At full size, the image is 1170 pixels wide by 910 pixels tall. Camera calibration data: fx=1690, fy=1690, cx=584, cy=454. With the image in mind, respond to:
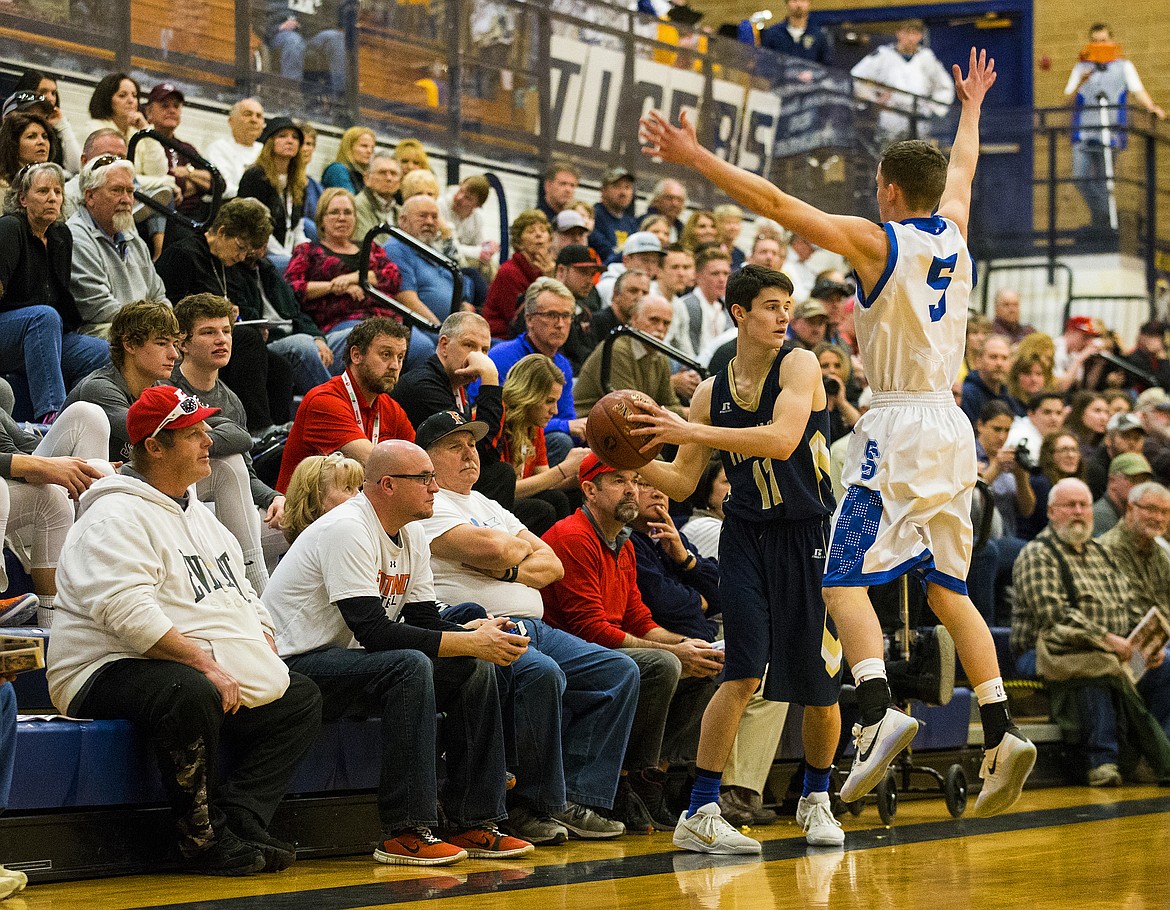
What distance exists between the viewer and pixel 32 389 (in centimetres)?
702

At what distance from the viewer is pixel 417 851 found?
218 inches

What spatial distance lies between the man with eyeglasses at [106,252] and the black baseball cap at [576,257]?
268 centimetres

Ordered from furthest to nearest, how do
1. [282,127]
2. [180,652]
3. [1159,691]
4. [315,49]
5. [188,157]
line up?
[315,49]
[282,127]
[1159,691]
[188,157]
[180,652]

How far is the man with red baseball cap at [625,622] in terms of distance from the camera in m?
6.73

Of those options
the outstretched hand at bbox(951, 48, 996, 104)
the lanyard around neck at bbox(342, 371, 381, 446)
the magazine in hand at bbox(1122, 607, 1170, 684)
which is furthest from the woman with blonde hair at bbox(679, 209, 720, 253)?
the outstretched hand at bbox(951, 48, 996, 104)

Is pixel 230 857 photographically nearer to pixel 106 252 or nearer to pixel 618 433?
pixel 618 433

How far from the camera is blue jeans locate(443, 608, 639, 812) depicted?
6.12 m

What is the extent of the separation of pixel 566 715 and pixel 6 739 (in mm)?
2320

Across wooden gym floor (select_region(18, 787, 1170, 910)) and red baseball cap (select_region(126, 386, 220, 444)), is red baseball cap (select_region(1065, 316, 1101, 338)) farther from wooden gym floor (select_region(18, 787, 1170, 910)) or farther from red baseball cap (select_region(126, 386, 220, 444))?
red baseball cap (select_region(126, 386, 220, 444))

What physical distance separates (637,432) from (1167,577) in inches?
211

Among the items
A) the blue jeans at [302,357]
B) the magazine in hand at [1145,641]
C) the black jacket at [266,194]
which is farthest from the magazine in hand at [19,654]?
the magazine in hand at [1145,641]

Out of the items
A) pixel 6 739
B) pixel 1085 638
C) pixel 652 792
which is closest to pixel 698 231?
pixel 1085 638

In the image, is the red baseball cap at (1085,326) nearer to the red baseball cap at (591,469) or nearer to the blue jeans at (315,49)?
the blue jeans at (315,49)

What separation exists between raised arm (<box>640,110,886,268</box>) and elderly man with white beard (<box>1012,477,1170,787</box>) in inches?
181
